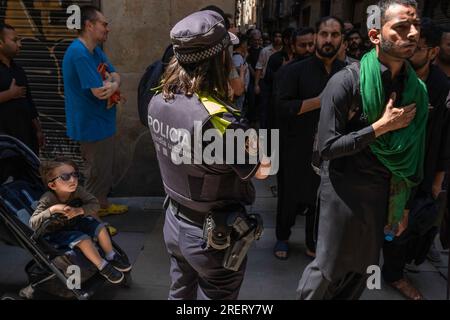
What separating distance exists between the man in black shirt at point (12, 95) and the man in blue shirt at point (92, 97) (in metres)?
0.37

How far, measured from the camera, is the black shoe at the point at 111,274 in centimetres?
305

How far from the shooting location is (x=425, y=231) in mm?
3180

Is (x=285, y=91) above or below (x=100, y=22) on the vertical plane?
below

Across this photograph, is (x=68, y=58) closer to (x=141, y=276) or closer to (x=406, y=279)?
(x=141, y=276)

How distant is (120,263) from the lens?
3191mm

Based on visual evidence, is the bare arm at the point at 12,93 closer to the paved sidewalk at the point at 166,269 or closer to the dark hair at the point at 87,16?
the dark hair at the point at 87,16

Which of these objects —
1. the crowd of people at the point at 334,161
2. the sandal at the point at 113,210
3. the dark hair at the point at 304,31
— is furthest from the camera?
the sandal at the point at 113,210

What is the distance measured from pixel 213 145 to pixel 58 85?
360 cm

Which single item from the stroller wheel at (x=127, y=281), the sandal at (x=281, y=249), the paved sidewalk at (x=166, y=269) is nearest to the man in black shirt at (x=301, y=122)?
the sandal at (x=281, y=249)

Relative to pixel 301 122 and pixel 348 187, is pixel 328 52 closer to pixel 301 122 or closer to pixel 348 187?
pixel 301 122

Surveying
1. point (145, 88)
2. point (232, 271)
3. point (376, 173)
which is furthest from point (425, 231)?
point (145, 88)

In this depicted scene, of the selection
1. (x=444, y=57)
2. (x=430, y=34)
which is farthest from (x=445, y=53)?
(x=430, y=34)
